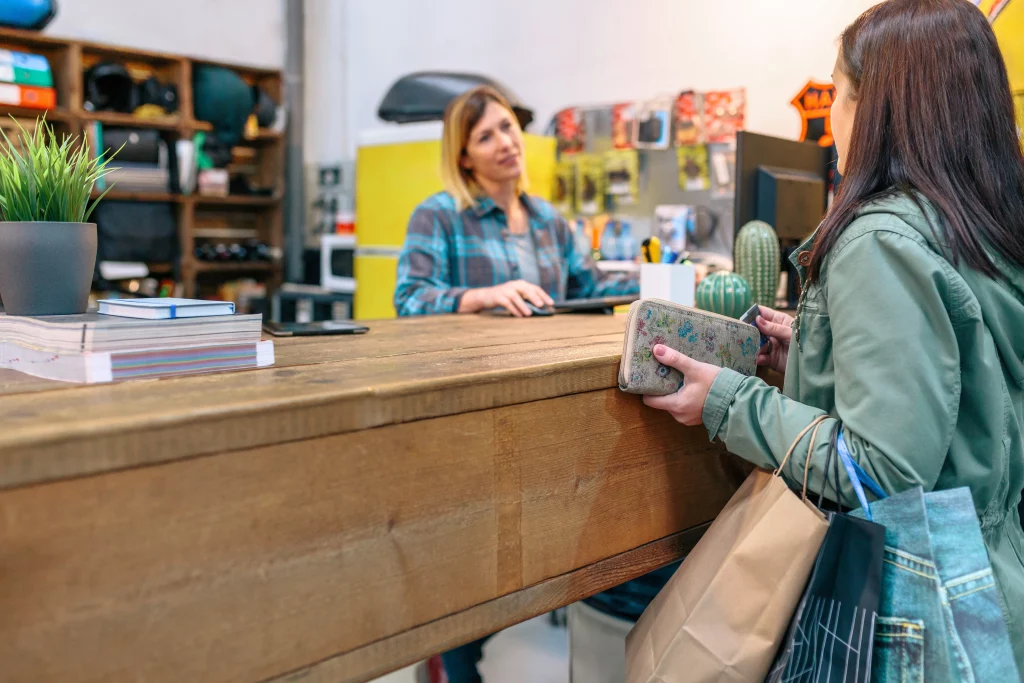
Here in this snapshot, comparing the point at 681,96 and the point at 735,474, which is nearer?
the point at 735,474

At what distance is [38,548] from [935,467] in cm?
95

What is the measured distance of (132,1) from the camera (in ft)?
16.8

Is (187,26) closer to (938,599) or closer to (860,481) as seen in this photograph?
(860,481)

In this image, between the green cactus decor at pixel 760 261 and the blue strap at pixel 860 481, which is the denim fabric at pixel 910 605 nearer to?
the blue strap at pixel 860 481

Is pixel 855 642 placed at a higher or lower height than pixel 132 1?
lower

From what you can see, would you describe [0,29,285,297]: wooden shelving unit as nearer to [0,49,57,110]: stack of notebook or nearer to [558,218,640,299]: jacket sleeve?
[0,49,57,110]: stack of notebook

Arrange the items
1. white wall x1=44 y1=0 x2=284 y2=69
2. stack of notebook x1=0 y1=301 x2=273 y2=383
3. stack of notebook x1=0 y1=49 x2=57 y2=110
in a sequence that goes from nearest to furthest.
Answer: stack of notebook x1=0 y1=301 x2=273 y2=383 → stack of notebook x1=0 y1=49 x2=57 y2=110 → white wall x1=44 y1=0 x2=284 y2=69

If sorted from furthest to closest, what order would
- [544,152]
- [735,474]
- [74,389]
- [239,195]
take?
[239,195], [544,152], [735,474], [74,389]

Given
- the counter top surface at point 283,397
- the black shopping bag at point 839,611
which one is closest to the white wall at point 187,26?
the counter top surface at point 283,397

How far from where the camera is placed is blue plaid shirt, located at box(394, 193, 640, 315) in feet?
7.90

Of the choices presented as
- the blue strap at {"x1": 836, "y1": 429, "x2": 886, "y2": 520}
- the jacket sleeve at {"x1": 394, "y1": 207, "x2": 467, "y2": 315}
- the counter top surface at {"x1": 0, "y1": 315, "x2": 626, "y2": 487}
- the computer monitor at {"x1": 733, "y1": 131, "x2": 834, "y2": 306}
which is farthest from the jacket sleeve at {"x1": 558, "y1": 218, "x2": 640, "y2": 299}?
the blue strap at {"x1": 836, "y1": 429, "x2": 886, "y2": 520}

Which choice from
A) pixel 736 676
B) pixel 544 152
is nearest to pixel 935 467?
pixel 736 676

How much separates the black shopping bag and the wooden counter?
0.30m

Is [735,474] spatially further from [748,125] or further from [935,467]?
[748,125]
